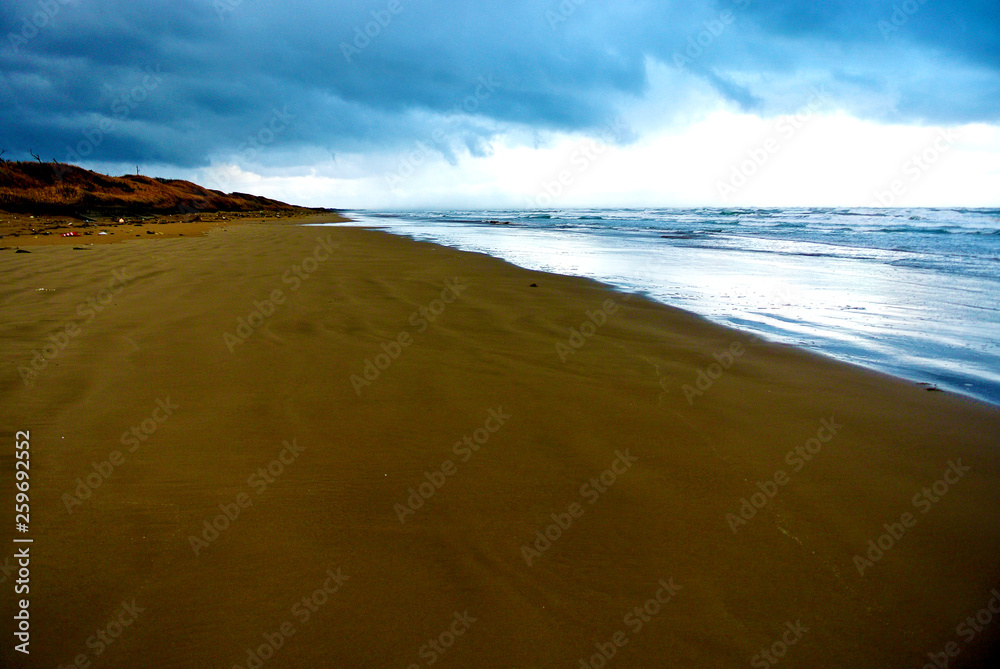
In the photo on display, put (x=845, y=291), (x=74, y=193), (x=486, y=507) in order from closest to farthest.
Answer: (x=486, y=507) → (x=845, y=291) → (x=74, y=193)

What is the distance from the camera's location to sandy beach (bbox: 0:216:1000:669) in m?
1.83

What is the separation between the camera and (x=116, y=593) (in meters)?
1.94

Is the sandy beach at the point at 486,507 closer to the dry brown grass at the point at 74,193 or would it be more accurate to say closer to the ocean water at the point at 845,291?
the ocean water at the point at 845,291

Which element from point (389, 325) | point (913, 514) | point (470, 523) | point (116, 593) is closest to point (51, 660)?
point (116, 593)

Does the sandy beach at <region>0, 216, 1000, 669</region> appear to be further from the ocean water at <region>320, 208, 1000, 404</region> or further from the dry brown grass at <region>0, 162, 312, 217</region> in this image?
the dry brown grass at <region>0, 162, 312, 217</region>

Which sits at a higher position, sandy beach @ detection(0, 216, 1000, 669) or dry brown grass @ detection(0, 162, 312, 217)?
dry brown grass @ detection(0, 162, 312, 217)

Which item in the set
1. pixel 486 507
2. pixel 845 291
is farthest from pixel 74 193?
pixel 845 291

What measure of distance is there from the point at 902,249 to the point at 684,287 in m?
14.1

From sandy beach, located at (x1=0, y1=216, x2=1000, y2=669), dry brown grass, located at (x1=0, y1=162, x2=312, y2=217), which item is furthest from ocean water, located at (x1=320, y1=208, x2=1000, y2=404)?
dry brown grass, located at (x1=0, y1=162, x2=312, y2=217)

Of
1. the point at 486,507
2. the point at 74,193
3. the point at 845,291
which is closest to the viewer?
the point at 486,507

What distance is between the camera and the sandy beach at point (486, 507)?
5.99ft

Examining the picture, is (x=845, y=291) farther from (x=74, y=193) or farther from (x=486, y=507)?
(x=74, y=193)

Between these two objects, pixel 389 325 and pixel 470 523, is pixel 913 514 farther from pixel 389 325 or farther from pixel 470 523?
pixel 389 325

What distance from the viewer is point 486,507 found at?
2.56 metres
